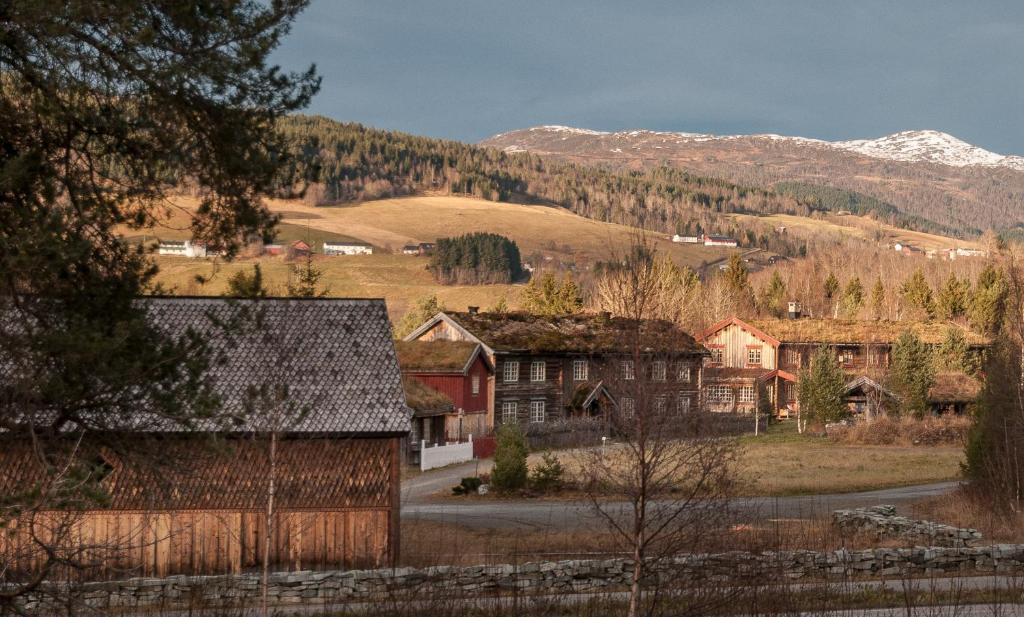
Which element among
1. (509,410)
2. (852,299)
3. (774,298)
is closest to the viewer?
(509,410)

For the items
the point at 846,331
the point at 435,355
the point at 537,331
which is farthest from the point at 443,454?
the point at 846,331

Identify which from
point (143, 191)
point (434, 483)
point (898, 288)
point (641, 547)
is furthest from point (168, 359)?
point (898, 288)

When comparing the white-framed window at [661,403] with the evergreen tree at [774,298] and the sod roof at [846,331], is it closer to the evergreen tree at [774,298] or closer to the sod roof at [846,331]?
the sod roof at [846,331]

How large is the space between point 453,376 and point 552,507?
63.6ft

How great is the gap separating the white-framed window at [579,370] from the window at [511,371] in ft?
13.3

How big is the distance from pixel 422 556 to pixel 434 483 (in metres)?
17.6

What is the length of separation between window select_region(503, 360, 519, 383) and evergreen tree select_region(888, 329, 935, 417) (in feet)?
70.2

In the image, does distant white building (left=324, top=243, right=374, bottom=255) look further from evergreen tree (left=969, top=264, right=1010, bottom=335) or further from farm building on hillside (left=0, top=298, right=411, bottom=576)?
farm building on hillside (left=0, top=298, right=411, bottom=576)

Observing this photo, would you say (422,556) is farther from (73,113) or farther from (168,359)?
(73,113)

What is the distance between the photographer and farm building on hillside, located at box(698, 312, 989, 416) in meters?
74.3

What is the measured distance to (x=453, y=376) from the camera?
52.9m

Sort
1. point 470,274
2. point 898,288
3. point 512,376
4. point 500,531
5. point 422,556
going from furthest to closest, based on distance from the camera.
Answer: point 470,274, point 898,288, point 512,376, point 500,531, point 422,556

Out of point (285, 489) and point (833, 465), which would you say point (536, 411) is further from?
point (285, 489)

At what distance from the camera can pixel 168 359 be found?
14.3 metres
